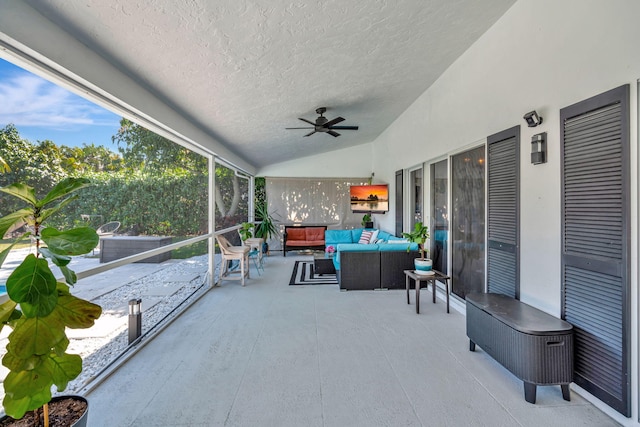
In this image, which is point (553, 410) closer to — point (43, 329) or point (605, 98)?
point (605, 98)

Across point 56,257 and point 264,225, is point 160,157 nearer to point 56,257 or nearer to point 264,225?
point 56,257

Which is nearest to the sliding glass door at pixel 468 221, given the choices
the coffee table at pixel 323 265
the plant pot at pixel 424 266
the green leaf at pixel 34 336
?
A: the plant pot at pixel 424 266

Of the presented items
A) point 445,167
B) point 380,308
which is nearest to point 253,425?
point 380,308

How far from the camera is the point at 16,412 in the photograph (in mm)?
1150

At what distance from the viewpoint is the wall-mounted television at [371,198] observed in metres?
6.90

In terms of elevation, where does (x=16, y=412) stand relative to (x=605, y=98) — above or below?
below

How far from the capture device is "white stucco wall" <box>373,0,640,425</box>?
5.80 ft

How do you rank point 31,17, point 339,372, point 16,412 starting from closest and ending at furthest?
point 16,412, point 31,17, point 339,372

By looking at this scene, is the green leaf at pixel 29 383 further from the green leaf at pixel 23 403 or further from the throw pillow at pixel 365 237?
the throw pillow at pixel 365 237

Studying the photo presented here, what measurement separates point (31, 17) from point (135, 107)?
3.15ft

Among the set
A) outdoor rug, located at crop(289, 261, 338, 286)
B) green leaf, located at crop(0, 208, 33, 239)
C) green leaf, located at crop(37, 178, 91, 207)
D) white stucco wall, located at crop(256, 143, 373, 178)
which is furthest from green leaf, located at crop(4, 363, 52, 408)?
white stucco wall, located at crop(256, 143, 373, 178)

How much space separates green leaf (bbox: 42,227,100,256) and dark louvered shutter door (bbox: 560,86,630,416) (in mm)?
2902

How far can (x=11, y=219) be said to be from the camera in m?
1.21

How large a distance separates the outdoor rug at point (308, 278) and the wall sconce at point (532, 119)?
363 cm
